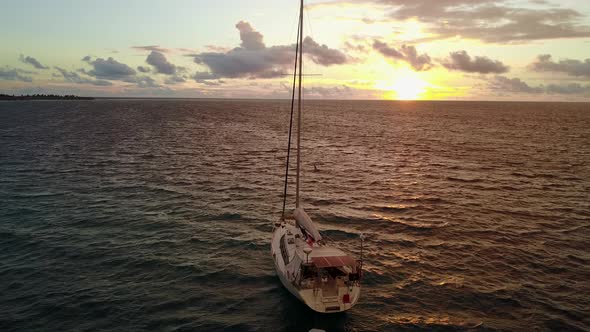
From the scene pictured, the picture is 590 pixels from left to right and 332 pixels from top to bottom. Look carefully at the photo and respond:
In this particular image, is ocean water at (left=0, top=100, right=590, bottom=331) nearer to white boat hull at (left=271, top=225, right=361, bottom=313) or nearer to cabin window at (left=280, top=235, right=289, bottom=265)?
white boat hull at (left=271, top=225, right=361, bottom=313)

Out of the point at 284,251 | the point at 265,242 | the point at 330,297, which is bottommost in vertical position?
the point at 265,242

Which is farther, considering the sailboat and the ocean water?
the ocean water

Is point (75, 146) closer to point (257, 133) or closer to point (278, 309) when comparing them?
point (257, 133)

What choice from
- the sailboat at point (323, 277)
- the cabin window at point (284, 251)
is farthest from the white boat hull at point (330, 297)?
the cabin window at point (284, 251)

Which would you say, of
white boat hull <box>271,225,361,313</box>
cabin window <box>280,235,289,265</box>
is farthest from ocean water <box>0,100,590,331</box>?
cabin window <box>280,235,289,265</box>

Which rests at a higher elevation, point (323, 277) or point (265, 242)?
point (323, 277)

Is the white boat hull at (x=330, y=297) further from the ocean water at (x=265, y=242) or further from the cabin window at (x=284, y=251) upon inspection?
the cabin window at (x=284, y=251)

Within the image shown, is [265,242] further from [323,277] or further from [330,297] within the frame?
[330,297]

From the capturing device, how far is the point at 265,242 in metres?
33.0

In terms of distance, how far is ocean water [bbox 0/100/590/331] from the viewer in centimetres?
2233

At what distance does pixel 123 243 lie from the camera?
3178cm

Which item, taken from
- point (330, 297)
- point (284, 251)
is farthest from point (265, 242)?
point (330, 297)

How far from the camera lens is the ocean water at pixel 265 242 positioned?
879 inches

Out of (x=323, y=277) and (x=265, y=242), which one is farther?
(x=265, y=242)
